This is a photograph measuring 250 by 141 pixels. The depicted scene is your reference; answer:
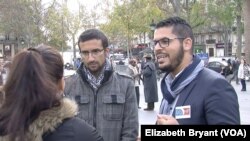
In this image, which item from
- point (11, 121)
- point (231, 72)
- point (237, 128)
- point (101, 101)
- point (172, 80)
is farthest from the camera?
point (231, 72)

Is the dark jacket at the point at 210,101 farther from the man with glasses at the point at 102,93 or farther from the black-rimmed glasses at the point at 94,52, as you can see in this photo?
the black-rimmed glasses at the point at 94,52

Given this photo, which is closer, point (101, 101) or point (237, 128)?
point (237, 128)

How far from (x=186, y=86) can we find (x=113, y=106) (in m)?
1.05

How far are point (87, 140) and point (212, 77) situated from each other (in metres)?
0.80

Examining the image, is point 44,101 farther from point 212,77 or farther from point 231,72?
point 231,72

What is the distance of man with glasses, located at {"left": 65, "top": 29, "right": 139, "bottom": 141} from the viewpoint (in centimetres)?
353

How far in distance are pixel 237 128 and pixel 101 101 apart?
1.42 metres

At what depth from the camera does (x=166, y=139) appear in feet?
7.68

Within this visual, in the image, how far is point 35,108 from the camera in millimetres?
2154

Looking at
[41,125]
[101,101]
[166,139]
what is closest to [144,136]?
[166,139]

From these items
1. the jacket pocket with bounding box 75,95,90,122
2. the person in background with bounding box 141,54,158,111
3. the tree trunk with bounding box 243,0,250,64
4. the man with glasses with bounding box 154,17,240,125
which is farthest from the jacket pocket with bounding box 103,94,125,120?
the tree trunk with bounding box 243,0,250,64

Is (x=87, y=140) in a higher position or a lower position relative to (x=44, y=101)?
lower

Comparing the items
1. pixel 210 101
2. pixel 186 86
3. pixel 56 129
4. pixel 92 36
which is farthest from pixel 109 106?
pixel 56 129

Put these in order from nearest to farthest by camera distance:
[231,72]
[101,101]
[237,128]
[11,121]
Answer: [11,121], [237,128], [101,101], [231,72]
